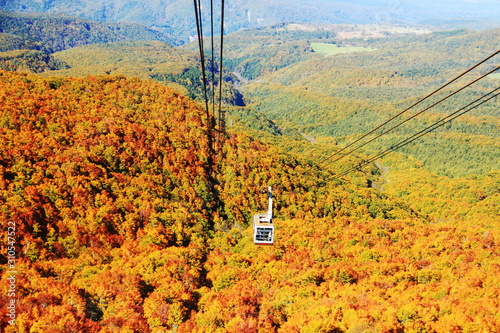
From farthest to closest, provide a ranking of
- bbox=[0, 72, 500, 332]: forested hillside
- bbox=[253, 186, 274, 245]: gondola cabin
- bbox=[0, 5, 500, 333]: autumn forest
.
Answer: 1. bbox=[0, 72, 500, 332]: forested hillside
2. bbox=[0, 5, 500, 333]: autumn forest
3. bbox=[253, 186, 274, 245]: gondola cabin

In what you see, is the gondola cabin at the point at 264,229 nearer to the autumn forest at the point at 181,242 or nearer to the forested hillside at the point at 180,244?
the forested hillside at the point at 180,244

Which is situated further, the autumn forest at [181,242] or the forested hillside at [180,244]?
the forested hillside at [180,244]

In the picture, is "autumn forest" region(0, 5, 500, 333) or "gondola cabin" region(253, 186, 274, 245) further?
"autumn forest" region(0, 5, 500, 333)

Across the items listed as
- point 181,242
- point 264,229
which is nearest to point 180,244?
point 181,242

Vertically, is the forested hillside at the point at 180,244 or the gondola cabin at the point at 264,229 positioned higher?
the gondola cabin at the point at 264,229

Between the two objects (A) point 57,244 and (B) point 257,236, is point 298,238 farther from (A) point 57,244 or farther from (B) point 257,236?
(A) point 57,244

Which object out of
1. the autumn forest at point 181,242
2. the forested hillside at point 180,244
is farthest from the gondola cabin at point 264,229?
the autumn forest at point 181,242

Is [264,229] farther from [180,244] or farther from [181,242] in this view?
[181,242]

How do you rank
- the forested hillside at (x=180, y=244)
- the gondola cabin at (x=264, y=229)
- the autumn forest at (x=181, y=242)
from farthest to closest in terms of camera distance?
1. the forested hillside at (x=180, y=244)
2. the autumn forest at (x=181, y=242)
3. the gondola cabin at (x=264, y=229)

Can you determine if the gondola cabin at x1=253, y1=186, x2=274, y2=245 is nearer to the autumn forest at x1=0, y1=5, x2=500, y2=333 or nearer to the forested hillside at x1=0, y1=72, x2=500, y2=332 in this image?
the forested hillside at x1=0, y1=72, x2=500, y2=332

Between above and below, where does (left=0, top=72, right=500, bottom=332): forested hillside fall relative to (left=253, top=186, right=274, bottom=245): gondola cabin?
below

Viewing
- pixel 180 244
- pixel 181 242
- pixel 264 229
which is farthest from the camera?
pixel 181 242

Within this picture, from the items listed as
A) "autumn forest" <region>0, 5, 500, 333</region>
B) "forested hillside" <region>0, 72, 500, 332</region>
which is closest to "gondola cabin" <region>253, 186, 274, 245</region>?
"forested hillside" <region>0, 72, 500, 332</region>

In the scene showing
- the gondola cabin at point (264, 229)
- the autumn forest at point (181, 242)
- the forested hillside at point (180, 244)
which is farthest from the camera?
the forested hillside at point (180, 244)
